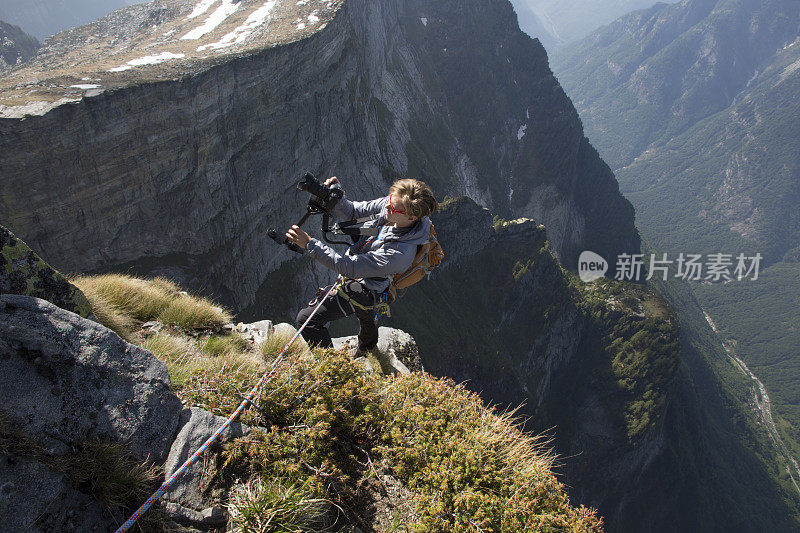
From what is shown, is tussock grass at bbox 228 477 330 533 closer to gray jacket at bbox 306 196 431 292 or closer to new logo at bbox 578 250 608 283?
gray jacket at bbox 306 196 431 292

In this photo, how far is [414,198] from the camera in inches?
214

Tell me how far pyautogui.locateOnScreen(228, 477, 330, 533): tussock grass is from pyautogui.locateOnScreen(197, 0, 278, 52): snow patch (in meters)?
36.7

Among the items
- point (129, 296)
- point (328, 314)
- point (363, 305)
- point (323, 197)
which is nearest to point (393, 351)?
point (328, 314)

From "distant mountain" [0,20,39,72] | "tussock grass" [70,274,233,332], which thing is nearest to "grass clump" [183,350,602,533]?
"tussock grass" [70,274,233,332]

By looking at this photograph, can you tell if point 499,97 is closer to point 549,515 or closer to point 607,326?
point 607,326

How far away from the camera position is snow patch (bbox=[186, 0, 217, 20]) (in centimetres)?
4272

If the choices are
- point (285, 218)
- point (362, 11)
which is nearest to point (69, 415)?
point (285, 218)

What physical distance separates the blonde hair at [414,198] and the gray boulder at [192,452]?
3207mm

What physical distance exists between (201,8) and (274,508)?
5409 centimetres

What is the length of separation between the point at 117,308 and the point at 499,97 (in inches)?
5698

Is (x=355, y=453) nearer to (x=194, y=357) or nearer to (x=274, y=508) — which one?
(x=274, y=508)

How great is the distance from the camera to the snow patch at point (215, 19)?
36653 millimetres

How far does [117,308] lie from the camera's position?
21.0 feet

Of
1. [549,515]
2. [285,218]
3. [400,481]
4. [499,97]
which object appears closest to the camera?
[549,515]
